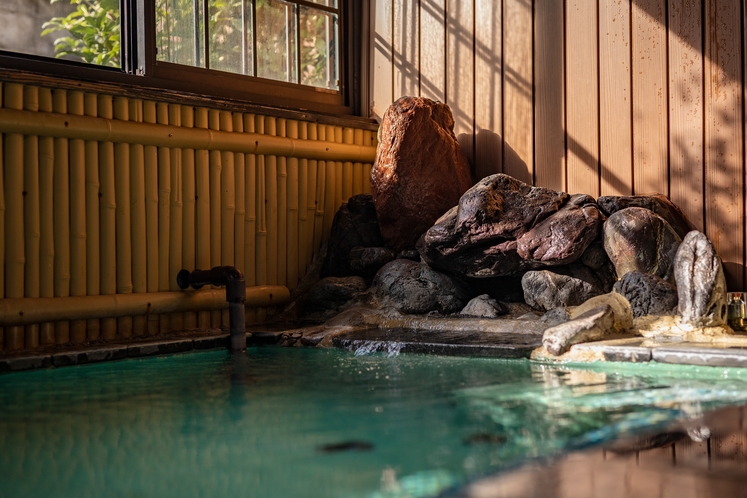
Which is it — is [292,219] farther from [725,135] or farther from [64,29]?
[725,135]

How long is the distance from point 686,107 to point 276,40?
3.86 meters

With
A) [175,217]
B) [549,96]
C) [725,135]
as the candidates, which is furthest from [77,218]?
[725,135]

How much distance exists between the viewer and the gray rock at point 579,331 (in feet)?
15.8

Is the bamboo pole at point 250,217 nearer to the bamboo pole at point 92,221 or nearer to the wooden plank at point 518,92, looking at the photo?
the bamboo pole at point 92,221

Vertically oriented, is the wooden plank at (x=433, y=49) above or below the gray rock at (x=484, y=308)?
above

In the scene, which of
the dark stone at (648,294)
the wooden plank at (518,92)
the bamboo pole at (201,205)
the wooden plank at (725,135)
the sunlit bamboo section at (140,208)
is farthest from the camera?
the wooden plank at (518,92)

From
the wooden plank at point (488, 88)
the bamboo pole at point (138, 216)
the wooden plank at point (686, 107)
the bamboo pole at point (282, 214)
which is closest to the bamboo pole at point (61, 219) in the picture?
the bamboo pole at point (138, 216)

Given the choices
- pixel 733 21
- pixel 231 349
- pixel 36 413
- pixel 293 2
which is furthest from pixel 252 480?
pixel 293 2

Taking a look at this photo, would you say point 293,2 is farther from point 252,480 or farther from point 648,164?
point 252,480

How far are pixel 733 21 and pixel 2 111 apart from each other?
535cm

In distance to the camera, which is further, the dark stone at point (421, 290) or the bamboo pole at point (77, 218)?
the dark stone at point (421, 290)

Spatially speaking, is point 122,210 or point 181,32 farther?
point 181,32

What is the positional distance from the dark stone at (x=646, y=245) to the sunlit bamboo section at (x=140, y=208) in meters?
3.02

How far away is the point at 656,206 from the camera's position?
6.06 metres
